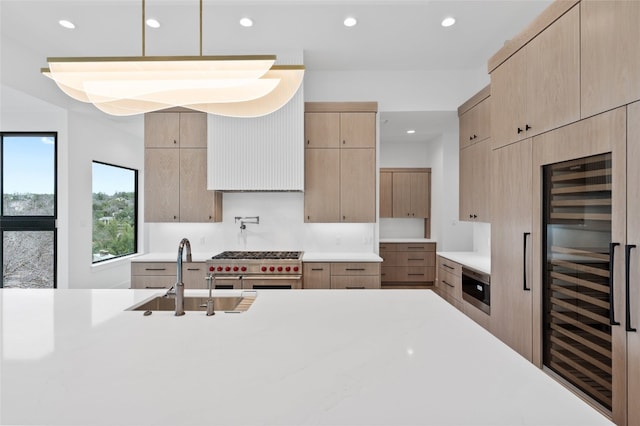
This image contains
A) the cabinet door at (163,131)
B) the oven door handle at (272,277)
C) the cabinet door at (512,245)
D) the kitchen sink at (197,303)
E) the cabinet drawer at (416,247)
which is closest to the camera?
the kitchen sink at (197,303)

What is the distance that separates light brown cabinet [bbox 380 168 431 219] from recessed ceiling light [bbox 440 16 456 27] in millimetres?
3315

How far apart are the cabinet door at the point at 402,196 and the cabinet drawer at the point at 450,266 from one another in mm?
2245

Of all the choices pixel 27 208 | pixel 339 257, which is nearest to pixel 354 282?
pixel 339 257

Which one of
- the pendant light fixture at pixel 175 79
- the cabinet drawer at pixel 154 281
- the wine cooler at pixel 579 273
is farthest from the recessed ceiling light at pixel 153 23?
the wine cooler at pixel 579 273

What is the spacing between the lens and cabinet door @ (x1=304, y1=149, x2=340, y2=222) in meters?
3.76

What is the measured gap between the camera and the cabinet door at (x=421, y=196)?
6.12 metres

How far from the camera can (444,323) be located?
1.42 metres

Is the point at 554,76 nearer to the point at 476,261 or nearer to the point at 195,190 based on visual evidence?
the point at 476,261

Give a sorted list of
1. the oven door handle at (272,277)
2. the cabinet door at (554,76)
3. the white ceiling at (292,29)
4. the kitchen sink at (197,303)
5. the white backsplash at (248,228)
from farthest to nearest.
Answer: the white backsplash at (248,228)
the oven door handle at (272,277)
the white ceiling at (292,29)
the kitchen sink at (197,303)
the cabinet door at (554,76)

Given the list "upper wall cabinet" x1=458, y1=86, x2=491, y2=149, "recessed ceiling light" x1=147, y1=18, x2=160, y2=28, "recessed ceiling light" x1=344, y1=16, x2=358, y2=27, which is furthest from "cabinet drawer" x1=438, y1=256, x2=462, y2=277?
"recessed ceiling light" x1=147, y1=18, x2=160, y2=28

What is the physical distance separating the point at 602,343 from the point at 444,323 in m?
0.79

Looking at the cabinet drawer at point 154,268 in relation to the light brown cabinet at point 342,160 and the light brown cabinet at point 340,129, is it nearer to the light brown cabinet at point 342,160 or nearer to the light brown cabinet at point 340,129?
the light brown cabinet at point 342,160

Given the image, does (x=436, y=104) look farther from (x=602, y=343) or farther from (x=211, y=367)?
(x=211, y=367)

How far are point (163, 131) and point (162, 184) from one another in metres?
0.62
